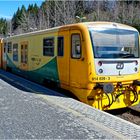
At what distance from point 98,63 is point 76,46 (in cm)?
100

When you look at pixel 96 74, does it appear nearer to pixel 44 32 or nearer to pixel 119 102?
pixel 119 102

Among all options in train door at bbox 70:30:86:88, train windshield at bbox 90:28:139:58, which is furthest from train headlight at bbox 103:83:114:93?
train windshield at bbox 90:28:139:58

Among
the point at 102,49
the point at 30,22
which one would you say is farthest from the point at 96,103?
the point at 30,22

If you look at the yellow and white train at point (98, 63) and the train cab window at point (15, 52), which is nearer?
the yellow and white train at point (98, 63)

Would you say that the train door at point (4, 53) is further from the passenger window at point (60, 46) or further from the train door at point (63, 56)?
the train door at point (63, 56)

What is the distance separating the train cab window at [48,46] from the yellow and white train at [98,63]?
0.14m

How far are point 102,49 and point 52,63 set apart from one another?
274 cm

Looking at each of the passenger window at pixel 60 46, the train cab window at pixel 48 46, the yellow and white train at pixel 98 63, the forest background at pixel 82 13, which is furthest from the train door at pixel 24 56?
the forest background at pixel 82 13

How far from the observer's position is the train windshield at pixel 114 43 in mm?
10648

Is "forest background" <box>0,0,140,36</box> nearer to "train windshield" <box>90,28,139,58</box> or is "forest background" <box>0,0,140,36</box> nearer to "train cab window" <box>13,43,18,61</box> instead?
"train cab window" <box>13,43,18,61</box>

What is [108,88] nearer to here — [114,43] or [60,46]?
[114,43]

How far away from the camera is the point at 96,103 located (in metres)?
10.5

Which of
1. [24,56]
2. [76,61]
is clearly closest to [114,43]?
[76,61]

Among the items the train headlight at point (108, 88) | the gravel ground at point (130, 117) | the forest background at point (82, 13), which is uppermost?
the forest background at point (82, 13)
